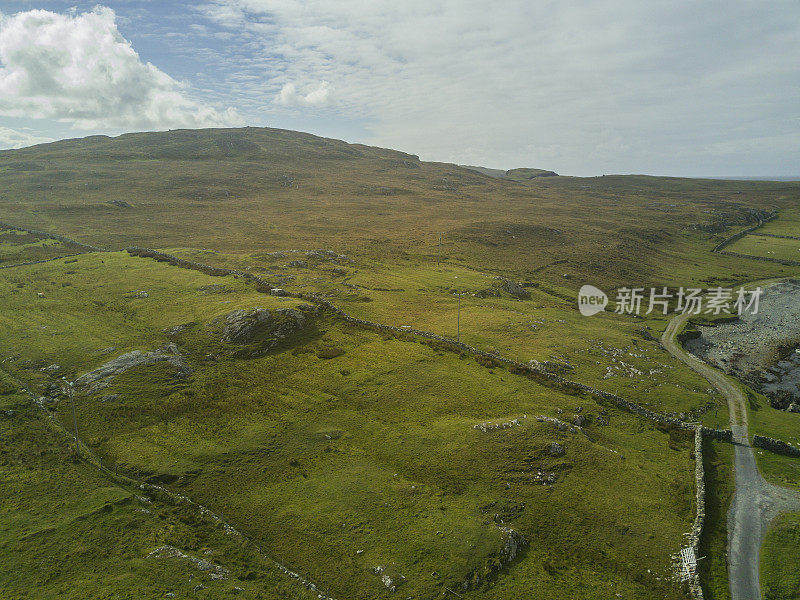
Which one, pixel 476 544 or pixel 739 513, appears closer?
pixel 476 544

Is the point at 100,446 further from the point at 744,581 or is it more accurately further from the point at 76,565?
the point at 744,581

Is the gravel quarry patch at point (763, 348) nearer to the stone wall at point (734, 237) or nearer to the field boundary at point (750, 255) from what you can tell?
the field boundary at point (750, 255)

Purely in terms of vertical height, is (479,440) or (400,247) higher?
(400,247)

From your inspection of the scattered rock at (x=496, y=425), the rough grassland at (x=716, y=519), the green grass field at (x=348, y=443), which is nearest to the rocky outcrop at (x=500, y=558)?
A: the green grass field at (x=348, y=443)

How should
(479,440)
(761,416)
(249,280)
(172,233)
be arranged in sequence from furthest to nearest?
1. (172,233)
2. (249,280)
3. (761,416)
4. (479,440)

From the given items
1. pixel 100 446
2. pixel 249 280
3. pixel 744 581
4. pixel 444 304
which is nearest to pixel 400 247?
pixel 444 304

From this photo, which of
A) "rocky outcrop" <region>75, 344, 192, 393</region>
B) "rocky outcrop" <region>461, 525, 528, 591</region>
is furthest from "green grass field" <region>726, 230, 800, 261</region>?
"rocky outcrop" <region>75, 344, 192, 393</region>

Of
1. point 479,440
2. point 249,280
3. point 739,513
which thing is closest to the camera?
point 739,513

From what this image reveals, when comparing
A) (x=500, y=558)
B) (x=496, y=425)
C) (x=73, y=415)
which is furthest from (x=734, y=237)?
(x=73, y=415)
